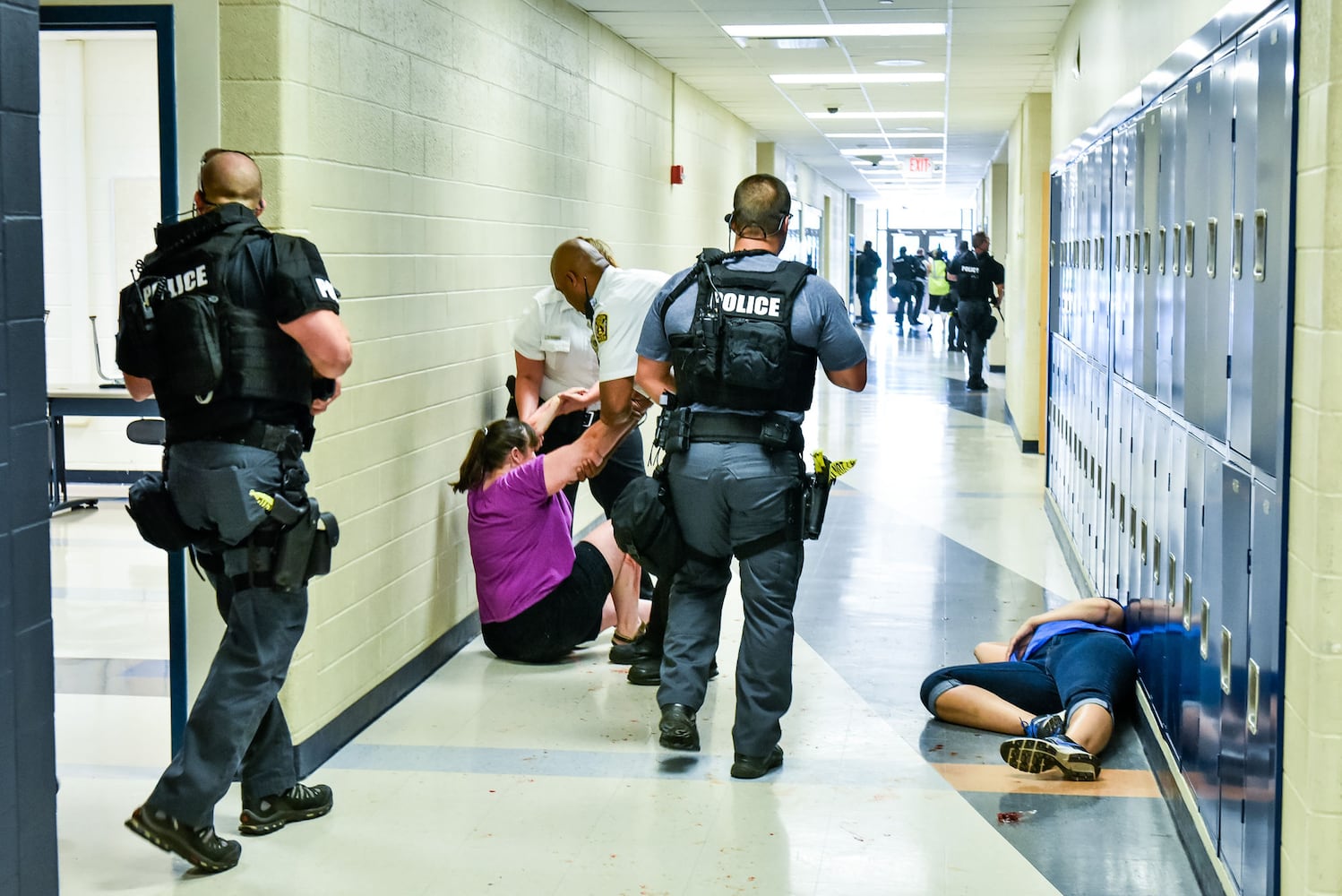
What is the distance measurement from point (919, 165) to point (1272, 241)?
1792cm

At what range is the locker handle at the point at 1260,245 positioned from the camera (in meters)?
2.61

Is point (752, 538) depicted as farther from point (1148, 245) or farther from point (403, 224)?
point (403, 224)

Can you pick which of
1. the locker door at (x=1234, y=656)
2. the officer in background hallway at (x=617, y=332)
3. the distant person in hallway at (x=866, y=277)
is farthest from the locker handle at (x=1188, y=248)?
the distant person in hallway at (x=866, y=277)

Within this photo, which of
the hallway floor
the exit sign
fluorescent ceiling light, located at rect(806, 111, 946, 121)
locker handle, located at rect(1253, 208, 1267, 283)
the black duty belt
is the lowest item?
the hallway floor

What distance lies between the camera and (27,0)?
7.47 ft

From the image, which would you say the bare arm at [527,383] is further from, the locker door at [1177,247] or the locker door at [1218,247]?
the locker door at [1218,247]

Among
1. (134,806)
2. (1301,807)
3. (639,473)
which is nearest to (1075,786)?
(1301,807)

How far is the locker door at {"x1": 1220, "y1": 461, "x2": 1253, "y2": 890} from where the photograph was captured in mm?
2785

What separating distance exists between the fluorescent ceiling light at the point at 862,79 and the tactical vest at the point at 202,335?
7.73 m

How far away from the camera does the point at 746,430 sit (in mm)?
3926

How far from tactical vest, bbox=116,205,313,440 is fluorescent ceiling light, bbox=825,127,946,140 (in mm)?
12847

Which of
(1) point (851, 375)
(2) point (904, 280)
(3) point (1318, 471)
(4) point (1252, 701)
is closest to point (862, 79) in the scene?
(1) point (851, 375)

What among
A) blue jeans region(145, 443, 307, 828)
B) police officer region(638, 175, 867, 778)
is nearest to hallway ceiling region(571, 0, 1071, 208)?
police officer region(638, 175, 867, 778)

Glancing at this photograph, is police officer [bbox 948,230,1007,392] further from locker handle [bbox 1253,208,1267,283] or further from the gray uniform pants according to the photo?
locker handle [bbox 1253,208,1267,283]
